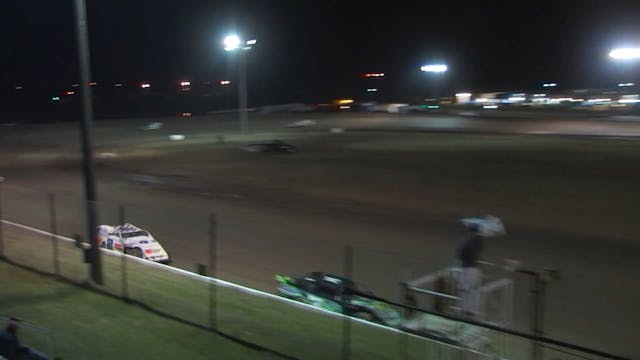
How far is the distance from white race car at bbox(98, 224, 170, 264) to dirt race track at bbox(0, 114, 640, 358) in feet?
2.35

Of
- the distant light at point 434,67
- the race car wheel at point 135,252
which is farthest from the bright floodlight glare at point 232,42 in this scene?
the distant light at point 434,67

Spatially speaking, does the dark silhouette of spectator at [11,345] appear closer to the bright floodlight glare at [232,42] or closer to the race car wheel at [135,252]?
the race car wheel at [135,252]

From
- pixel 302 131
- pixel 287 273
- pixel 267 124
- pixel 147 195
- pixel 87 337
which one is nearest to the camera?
pixel 87 337

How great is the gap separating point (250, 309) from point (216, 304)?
0.56m

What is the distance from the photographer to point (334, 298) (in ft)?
35.9

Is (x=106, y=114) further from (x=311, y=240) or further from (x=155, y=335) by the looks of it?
(x=155, y=335)

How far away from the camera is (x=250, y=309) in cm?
1089

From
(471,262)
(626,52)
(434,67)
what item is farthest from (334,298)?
(434,67)

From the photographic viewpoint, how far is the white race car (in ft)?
49.7

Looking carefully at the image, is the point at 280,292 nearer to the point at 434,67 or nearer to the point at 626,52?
the point at 626,52

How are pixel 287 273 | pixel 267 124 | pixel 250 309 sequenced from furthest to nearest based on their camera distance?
1. pixel 267 124
2. pixel 287 273
3. pixel 250 309

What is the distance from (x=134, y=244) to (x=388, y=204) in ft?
38.4

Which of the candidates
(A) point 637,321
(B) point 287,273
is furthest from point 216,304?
(A) point 637,321

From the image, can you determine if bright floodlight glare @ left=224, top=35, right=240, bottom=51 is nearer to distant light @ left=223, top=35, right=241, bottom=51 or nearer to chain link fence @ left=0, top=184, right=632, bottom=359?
distant light @ left=223, top=35, right=241, bottom=51
